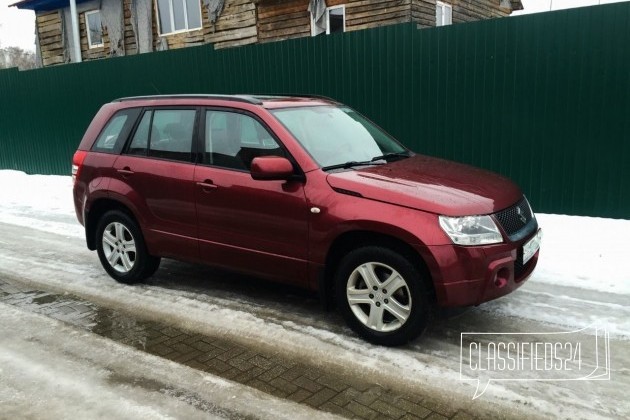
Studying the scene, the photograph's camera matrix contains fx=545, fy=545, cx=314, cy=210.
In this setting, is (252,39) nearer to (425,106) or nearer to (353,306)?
(425,106)

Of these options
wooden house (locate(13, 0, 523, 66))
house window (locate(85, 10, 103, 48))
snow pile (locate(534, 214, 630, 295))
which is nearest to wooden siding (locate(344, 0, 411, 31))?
wooden house (locate(13, 0, 523, 66))

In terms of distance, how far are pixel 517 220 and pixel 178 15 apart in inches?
622

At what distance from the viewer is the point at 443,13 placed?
15.0 m

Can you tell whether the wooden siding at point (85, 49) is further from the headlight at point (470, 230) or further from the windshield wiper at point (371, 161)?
the headlight at point (470, 230)

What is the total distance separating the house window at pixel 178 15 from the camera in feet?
55.8

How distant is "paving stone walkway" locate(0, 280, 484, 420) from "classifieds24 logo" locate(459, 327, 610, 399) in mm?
523

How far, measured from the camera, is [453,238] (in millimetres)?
3631

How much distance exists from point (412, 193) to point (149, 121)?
283 cm

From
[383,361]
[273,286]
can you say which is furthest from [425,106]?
[383,361]

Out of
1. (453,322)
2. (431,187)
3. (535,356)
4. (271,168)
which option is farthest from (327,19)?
(535,356)

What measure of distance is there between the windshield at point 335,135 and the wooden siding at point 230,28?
11.3 metres

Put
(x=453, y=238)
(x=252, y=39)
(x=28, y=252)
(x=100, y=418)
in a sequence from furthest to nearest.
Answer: (x=252, y=39) < (x=28, y=252) < (x=453, y=238) < (x=100, y=418)

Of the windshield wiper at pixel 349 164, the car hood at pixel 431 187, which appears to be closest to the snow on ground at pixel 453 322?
the car hood at pixel 431 187

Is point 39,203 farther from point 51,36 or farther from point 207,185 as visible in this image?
point 51,36
